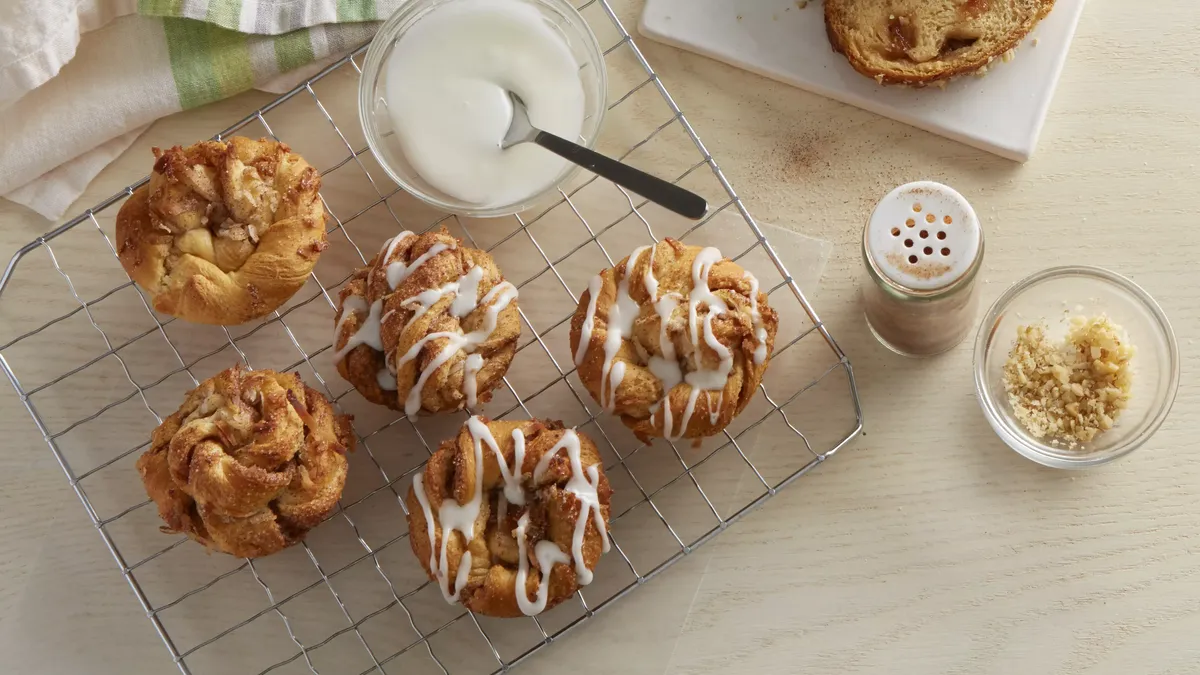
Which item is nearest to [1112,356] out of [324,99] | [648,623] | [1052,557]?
[1052,557]

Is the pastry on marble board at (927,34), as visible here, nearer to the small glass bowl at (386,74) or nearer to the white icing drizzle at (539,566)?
the small glass bowl at (386,74)

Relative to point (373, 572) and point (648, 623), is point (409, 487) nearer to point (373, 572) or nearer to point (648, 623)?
point (373, 572)

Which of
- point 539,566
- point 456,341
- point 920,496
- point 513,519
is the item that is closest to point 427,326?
point 456,341

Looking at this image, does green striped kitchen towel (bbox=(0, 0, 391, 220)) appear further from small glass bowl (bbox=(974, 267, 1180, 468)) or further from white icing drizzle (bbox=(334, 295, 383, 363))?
small glass bowl (bbox=(974, 267, 1180, 468))

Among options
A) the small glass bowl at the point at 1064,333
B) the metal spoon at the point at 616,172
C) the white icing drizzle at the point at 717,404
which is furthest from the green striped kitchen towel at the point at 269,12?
the small glass bowl at the point at 1064,333

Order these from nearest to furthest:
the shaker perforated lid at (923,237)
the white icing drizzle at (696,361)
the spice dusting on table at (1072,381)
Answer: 1. the shaker perforated lid at (923,237)
2. the white icing drizzle at (696,361)
3. the spice dusting on table at (1072,381)

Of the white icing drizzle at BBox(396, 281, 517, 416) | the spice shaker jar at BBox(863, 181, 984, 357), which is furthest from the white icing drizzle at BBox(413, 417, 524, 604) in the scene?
the spice shaker jar at BBox(863, 181, 984, 357)

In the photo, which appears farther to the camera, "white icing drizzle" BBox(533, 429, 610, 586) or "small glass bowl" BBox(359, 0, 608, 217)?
"small glass bowl" BBox(359, 0, 608, 217)
